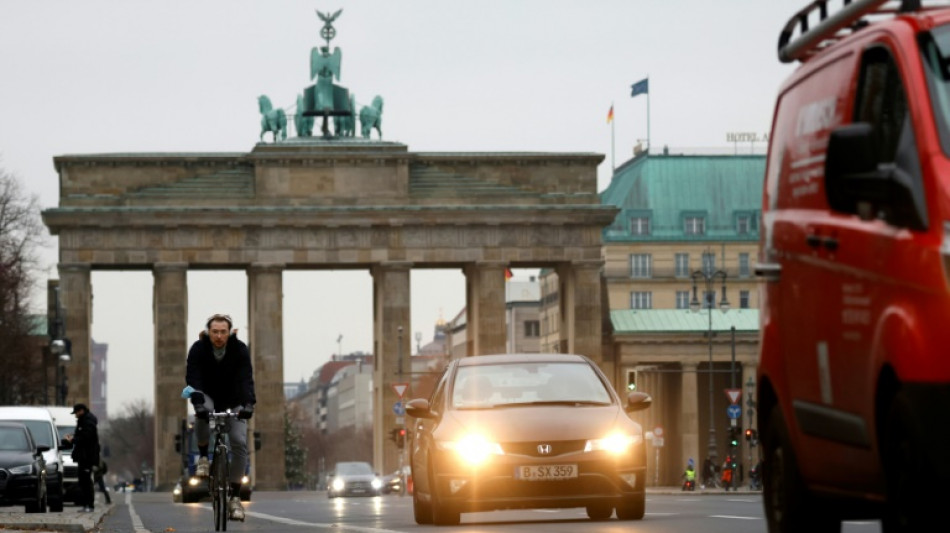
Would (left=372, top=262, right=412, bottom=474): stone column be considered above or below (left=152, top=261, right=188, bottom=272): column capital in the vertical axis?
below

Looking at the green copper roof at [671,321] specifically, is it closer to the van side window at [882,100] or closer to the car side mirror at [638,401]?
the car side mirror at [638,401]

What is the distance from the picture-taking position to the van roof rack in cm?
1070

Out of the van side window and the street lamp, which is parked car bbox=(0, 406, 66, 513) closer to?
the van side window

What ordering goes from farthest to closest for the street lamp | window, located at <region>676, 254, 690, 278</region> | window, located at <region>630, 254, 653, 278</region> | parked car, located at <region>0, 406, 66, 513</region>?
window, located at <region>676, 254, 690, 278</region> → window, located at <region>630, 254, 653, 278</region> → the street lamp → parked car, located at <region>0, 406, 66, 513</region>

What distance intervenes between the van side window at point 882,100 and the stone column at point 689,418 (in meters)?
100

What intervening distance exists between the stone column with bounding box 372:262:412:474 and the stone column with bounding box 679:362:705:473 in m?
15.1

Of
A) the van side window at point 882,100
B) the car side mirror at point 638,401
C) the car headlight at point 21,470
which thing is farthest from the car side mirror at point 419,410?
the car headlight at point 21,470

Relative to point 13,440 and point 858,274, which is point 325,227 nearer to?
point 13,440

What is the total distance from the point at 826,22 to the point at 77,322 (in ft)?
295

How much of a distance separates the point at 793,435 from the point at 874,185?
8.36 ft

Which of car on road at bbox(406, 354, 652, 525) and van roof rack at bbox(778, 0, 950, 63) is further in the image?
car on road at bbox(406, 354, 652, 525)

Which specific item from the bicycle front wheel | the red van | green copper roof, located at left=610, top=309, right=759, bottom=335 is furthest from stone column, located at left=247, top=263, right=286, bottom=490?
the red van

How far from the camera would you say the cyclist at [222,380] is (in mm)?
19188

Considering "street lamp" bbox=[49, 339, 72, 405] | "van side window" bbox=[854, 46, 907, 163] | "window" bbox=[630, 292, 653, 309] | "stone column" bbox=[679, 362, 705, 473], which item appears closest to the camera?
"van side window" bbox=[854, 46, 907, 163]
